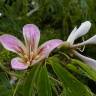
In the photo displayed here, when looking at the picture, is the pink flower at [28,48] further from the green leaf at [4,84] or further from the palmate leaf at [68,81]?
the green leaf at [4,84]

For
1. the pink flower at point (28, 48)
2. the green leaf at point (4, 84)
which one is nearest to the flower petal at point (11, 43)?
the pink flower at point (28, 48)

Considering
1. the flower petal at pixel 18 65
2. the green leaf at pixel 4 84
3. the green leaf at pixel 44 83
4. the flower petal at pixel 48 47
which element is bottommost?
the green leaf at pixel 4 84

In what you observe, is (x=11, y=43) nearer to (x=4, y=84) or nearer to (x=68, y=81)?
(x=68, y=81)

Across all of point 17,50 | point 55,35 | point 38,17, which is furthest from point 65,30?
point 17,50

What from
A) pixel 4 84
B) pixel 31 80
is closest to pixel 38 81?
pixel 31 80

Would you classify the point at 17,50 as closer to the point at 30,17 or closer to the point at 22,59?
the point at 22,59
